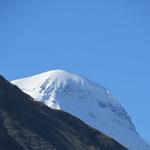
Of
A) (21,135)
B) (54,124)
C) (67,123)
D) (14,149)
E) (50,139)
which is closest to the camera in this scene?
(14,149)

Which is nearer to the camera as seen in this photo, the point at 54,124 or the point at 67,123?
the point at 54,124

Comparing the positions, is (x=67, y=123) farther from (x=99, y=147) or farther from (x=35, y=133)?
(x=35, y=133)

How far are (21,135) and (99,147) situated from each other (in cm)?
2418

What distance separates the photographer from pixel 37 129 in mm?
107375

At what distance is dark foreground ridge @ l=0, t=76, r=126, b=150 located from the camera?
97625 mm

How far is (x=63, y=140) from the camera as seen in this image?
109m

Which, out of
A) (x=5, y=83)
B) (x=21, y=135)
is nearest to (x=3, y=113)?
(x=21, y=135)

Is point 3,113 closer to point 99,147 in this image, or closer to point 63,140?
point 63,140

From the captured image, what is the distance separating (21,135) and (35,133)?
18.4 feet

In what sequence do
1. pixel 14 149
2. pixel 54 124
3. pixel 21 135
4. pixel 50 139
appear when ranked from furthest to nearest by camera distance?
pixel 54 124 < pixel 50 139 < pixel 21 135 < pixel 14 149

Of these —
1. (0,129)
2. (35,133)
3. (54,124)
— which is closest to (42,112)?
(54,124)

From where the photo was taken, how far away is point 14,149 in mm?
90688

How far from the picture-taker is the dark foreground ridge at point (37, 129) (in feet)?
320

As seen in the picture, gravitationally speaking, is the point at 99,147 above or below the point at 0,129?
below
